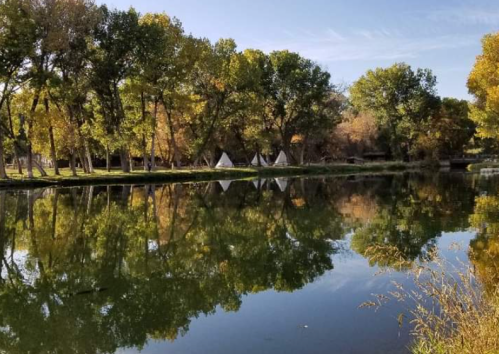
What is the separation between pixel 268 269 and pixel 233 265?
99 cm

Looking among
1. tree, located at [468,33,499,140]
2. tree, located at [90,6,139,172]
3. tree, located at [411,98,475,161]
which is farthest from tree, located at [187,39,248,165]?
tree, located at [411,98,475,161]

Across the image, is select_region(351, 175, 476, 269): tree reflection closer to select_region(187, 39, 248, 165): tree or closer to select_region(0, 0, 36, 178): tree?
select_region(0, 0, 36, 178): tree

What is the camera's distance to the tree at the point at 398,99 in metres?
83.1

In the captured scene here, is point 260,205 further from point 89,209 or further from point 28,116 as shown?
point 28,116

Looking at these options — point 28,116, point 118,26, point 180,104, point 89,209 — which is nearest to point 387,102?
point 180,104

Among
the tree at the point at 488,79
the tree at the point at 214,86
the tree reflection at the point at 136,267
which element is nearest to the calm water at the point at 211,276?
the tree reflection at the point at 136,267

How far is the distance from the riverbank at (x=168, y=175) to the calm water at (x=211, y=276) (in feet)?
58.6

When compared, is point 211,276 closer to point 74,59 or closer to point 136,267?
point 136,267

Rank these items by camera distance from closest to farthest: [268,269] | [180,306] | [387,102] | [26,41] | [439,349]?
[439,349]
[180,306]
[268,269]
[26,41]
[387,102]

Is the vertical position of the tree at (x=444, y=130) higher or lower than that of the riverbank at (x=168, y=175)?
higher

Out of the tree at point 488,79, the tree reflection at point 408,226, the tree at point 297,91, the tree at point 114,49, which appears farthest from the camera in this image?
the tree at point 297,91

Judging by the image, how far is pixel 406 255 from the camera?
12672mm

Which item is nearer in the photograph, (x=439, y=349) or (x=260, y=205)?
(x=439, y=349)

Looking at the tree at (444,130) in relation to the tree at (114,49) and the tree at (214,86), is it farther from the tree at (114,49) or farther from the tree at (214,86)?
the tree at (114,49)
